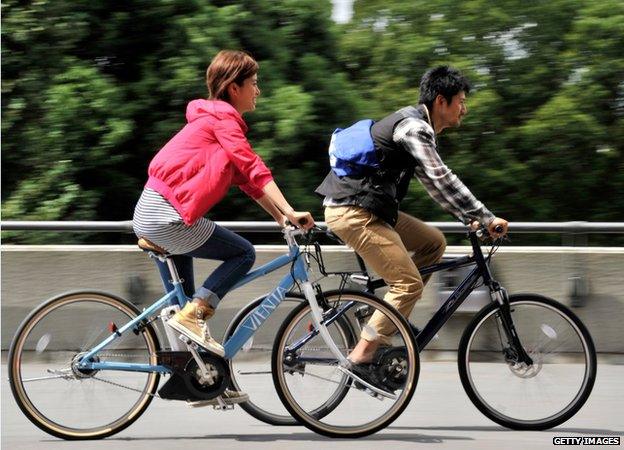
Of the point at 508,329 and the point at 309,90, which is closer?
the point at 508,329

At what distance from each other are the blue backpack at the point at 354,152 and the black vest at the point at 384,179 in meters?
0.03

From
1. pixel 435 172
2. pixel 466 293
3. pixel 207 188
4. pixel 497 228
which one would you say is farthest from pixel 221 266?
pixel 497 228

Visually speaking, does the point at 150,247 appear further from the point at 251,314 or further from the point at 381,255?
the point at 381,255

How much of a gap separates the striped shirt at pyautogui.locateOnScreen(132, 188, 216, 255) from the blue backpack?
771mm

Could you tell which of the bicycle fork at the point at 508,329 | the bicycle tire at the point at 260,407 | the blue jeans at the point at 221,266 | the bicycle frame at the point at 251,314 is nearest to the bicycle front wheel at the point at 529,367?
the bicycle fork at the point at 508,329

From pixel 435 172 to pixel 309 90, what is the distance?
16.1 ft

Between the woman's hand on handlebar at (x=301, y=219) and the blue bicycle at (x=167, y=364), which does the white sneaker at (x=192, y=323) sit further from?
the woman's hand on handlebar at (x=301, y=219)

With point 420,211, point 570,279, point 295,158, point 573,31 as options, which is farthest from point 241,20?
point 570,279

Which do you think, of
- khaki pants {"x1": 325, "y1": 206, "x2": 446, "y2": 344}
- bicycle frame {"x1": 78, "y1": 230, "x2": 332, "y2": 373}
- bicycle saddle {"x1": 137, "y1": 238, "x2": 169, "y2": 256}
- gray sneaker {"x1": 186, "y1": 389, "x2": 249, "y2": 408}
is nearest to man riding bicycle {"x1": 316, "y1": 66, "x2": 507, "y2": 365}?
khaki pants {"x1": 325, "y1": 206, "x2": 446, "y2": 344}

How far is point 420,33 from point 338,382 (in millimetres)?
5756

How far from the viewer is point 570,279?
817 centimetres

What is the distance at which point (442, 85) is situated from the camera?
606cm

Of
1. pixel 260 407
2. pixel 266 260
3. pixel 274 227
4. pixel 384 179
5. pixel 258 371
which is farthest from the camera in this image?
pixel 266 260

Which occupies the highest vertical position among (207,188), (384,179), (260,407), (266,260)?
(207,188)
